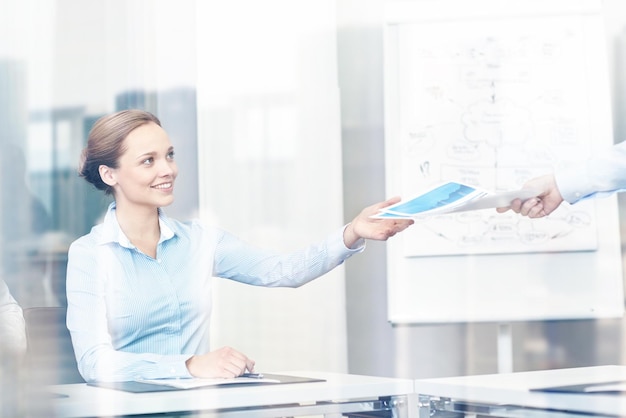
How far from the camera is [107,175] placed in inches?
89.9

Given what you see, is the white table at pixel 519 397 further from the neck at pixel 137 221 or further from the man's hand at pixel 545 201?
the neck at pixel 137 221

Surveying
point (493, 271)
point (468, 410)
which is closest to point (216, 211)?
point (493, 271)

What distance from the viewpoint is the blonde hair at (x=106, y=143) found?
2.27 m

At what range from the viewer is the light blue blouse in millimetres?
2182

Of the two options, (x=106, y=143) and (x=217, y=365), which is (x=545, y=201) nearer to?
(x=217, y=365)

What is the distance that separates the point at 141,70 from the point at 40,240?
1.84 feet

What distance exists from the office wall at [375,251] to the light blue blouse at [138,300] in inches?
24.4

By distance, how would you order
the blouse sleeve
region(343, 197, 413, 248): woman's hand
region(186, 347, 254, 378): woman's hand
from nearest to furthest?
region(186, 347, 254, 378): woman's hand
region(343, 197, 413, 248): woman's hand
the blouse sleeve

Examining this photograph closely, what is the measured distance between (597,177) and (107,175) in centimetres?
134

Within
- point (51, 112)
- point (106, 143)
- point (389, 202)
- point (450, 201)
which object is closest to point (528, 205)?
point (389, 202)

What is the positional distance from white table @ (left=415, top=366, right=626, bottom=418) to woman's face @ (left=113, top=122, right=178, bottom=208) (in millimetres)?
946

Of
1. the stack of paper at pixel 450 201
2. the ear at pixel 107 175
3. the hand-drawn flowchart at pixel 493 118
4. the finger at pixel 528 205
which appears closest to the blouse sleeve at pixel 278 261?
the hand-drawn flowchart at pixel 493 118

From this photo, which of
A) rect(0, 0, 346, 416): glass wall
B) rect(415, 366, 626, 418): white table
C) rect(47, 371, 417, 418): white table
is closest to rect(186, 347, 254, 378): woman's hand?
rect(47, 371, 417, 418): white table

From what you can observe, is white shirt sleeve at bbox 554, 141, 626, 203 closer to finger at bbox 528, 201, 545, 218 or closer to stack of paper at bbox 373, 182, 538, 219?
finger at bbox 528, 201, 545, 218
